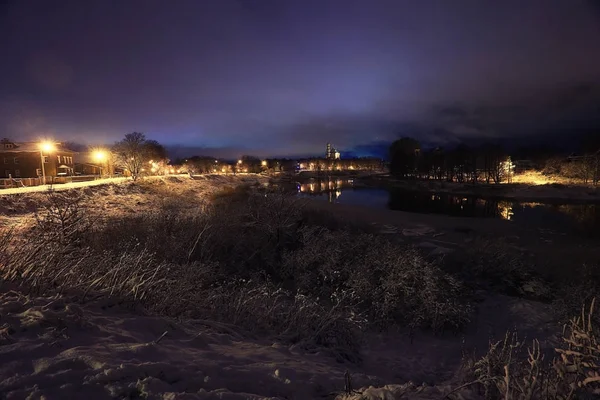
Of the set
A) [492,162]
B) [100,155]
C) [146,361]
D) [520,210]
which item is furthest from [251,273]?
[492,162]

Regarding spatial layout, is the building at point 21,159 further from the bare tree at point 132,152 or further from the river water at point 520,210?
the river water at point 520,210

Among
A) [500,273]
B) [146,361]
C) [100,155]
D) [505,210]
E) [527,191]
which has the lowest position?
[505,210]

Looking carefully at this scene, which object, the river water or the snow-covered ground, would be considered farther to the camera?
the river water

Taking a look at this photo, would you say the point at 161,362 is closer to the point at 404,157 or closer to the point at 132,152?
the point at 132,152

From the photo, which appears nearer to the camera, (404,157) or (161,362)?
(161,362)

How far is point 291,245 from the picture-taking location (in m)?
21.0

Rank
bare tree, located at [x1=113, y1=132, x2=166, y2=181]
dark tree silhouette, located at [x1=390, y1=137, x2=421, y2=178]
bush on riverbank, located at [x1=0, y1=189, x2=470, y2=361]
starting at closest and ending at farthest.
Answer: bush on riverbank, located at [x1=0, y1=189, x2=470, y2=361]
bare tree, located at [x1=113, y1=132, x2=166, y2=181]
dark tree silhouette, located at [x1=390, y1=137, x2=421, y2=178]

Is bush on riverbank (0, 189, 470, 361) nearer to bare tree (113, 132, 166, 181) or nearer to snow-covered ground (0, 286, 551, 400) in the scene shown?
snow-covered ground (0, 286, 551, 400)

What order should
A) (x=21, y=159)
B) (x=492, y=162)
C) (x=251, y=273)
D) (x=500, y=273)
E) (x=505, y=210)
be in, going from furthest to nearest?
(x=492, y=162) → (x=21, y=159) → (x=505, y=210) → (x=500, y=273) → (x=251, y=273)

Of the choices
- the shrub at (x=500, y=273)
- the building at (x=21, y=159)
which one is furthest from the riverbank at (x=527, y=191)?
the building at (x=21, y=159)

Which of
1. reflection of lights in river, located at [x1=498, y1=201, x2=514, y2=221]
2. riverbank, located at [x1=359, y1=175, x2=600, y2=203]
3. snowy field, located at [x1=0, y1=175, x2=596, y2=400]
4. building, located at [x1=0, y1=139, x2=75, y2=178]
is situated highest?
building, located at [x1=0, y1=139, x2=75, y2=178]

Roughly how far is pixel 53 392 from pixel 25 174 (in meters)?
62.8

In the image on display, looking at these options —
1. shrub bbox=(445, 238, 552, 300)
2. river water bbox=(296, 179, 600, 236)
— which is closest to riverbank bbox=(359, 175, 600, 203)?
river water bbox=(296, 179, 600, 236)

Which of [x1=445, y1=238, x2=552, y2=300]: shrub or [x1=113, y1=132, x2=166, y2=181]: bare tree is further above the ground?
[x1=113, y1=132, x2=166, y2=181]: bare tree
